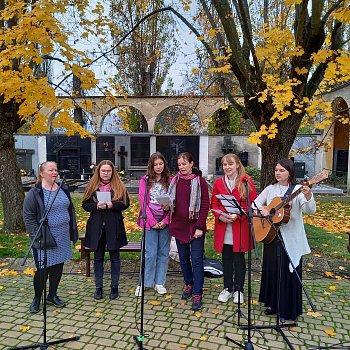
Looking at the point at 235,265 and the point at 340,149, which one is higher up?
the point at 340,149

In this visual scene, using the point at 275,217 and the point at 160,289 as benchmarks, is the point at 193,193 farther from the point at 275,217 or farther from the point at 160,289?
the point at 160,289

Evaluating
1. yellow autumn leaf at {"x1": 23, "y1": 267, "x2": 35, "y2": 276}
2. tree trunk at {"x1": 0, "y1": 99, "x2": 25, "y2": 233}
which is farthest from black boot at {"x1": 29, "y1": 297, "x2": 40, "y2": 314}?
tree trunk at {"x1": 0, "y1": 99, "x2": 25, "y2": 233}

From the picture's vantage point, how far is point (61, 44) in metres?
5.98

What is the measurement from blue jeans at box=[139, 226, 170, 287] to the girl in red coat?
748 millimetres

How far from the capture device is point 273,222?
365 cm

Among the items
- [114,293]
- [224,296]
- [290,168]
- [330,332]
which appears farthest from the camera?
[114,293]

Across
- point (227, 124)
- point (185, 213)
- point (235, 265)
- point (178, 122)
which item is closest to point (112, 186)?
point (185, 213)

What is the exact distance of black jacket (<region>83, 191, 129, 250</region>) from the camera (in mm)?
4332

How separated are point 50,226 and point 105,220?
2.17 feet

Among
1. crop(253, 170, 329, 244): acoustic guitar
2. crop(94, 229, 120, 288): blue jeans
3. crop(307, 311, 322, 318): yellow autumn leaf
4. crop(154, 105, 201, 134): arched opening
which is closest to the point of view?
crop(253, 170, 329, 244): acoustic guitar

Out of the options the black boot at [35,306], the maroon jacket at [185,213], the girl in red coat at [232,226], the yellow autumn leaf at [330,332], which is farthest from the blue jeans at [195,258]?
the black boot at [35,306]

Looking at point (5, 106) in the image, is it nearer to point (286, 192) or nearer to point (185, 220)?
point (185, 220)

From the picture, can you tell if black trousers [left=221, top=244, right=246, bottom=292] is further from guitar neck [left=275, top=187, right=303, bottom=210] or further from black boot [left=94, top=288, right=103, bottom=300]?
black boot [left=94, top=288, right=103, bottom=300]

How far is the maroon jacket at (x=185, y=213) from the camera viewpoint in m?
4.20
